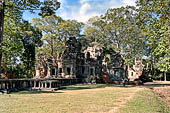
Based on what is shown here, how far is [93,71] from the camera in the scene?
119ft

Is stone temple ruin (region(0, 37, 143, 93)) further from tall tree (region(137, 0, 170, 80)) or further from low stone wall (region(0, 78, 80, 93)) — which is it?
tall tree (region(137, 0, 170, 80))

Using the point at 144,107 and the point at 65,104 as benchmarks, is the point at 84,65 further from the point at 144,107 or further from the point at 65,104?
the point at 144,107

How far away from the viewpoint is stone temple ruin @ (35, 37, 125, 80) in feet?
115

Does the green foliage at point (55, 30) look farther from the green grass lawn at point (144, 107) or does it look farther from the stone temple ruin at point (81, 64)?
the green grass lawn at point (144, 107)

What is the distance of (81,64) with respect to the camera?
3700 centimetres

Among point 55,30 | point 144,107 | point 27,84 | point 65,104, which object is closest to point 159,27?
point 144,107

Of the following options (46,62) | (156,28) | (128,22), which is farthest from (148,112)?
(46,62)

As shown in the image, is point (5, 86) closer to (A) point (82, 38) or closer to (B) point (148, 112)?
(B) point (148, 112)

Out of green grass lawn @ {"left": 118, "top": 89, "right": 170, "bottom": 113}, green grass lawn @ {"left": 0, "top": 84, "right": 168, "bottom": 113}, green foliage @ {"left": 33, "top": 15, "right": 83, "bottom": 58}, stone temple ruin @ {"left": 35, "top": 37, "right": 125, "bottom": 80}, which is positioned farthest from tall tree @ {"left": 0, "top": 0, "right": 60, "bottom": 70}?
stone temple ruin @ {"left": 35, "top": 37, "right": 125, "bottom": 80}

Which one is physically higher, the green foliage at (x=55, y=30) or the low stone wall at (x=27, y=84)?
the green foliage at (x=55, y=30)

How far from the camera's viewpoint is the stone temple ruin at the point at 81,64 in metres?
35.0

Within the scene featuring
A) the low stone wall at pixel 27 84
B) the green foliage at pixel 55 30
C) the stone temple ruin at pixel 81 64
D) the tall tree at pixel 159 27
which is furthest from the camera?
the stone temple ruin at pixel 81 64

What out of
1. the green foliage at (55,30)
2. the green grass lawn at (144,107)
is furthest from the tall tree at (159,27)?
the green foliage at (55,30)

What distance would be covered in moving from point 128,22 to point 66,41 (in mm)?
13523
